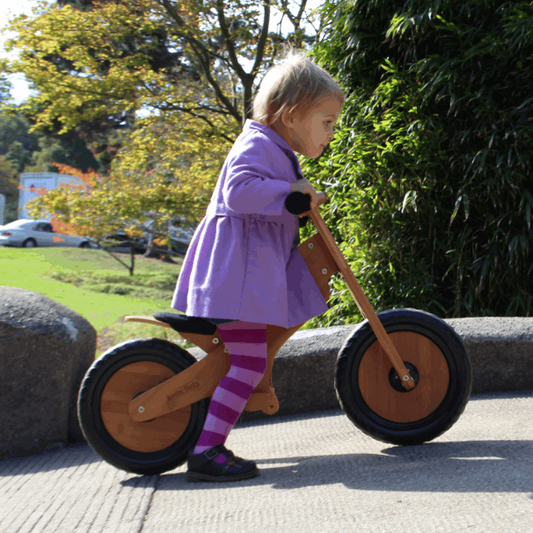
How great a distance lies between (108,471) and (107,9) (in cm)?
730

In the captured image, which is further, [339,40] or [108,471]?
[339,40]

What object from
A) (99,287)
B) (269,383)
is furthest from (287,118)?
(99,287)

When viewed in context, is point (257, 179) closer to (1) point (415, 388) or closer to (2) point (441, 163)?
(1) point (415, 388)

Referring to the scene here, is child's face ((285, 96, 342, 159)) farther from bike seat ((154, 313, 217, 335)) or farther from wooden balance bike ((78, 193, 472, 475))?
bike seat ((154, 313, 217, 335))

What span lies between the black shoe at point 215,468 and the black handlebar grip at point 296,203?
0.93 meters

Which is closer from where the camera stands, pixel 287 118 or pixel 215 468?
pixel 215 468

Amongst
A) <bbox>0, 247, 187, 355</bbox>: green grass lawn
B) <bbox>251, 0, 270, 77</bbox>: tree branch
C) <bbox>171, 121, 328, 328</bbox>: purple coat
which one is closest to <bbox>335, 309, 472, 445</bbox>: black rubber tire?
<bbox>171, 121, 328, 328</bbox>: purple coat

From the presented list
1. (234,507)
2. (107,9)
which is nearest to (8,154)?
(107,9)

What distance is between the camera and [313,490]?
1.83 metres

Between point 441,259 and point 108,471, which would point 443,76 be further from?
point 108,471

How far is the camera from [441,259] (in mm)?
3723

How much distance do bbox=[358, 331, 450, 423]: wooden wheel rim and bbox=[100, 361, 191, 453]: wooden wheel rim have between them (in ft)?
2.46

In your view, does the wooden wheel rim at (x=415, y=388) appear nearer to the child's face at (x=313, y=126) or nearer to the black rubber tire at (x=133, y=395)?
the black rubber tire at (x=133, y=395)

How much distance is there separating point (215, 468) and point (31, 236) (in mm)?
25685
